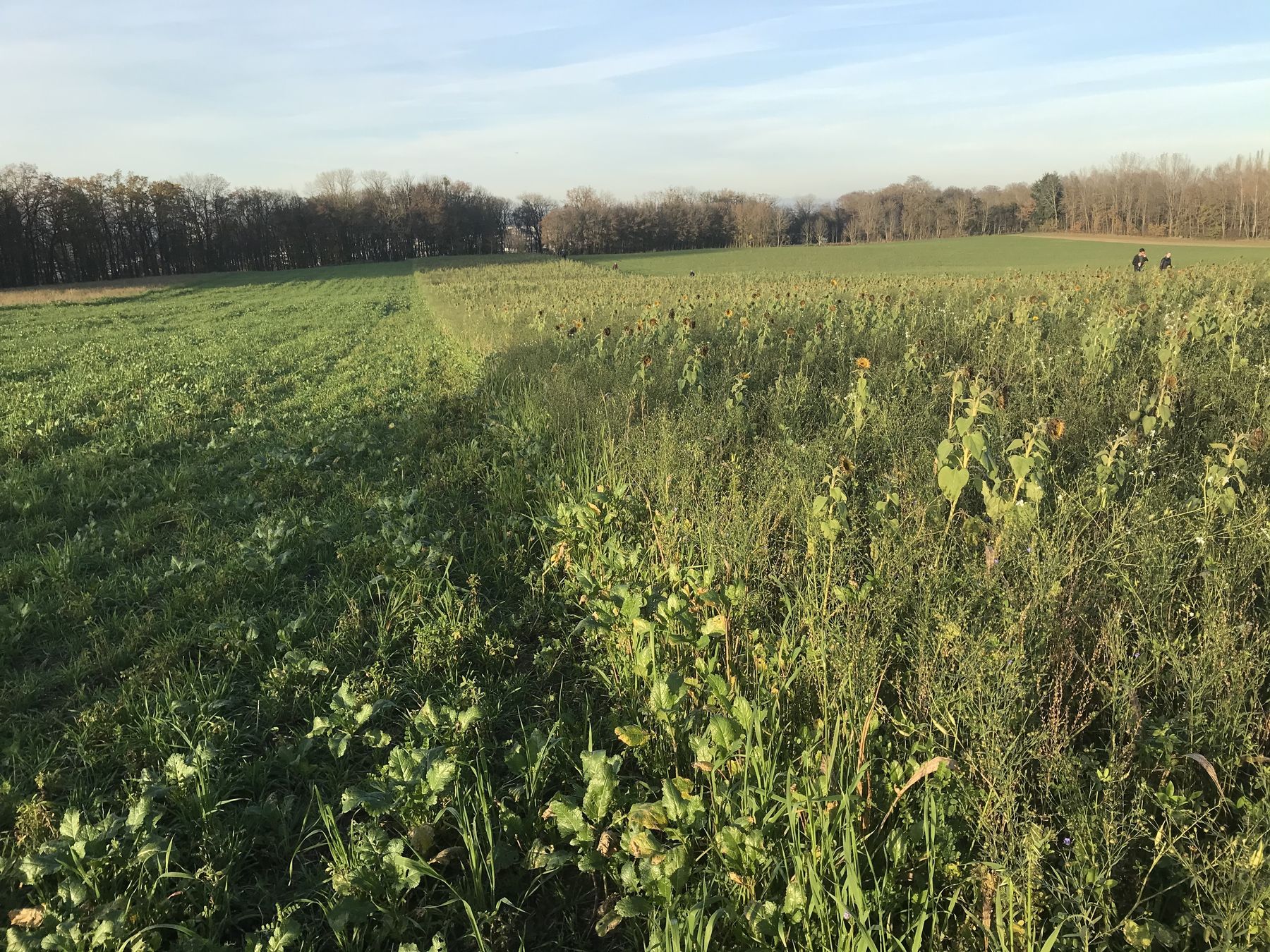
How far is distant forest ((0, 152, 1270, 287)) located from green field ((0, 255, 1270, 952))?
233ft

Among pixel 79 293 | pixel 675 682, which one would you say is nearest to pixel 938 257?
pixel 79 293

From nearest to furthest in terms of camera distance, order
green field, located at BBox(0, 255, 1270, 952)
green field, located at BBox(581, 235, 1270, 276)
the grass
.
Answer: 1. green field, located at BBox(0, 255, 1270, 952)
2. the grass
3. green field, located at BBox(581, 235, 1270, 276)

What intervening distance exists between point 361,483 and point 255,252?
8068 cm

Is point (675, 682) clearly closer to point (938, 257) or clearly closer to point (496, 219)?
point (938, 257)

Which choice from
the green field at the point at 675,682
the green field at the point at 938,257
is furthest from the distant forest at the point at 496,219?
the green field at the point at 675,682

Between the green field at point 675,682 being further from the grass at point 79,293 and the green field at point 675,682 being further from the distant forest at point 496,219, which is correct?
the distant forest at point 496,219

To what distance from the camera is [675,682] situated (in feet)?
7.54

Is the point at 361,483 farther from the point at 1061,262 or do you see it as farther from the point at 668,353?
the point at 1061,262

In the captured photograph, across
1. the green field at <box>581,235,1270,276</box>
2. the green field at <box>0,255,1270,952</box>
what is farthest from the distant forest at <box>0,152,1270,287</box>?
the green field at <box>0,255,1270,952</box>

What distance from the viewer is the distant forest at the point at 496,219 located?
2258 inches

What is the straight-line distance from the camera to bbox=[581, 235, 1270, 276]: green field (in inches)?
1517

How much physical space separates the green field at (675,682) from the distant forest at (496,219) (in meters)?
70.9

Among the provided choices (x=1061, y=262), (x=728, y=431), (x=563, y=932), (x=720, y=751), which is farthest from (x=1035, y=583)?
(x=1061, y=262)

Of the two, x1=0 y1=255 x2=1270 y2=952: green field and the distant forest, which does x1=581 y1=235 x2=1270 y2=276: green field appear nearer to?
the distant forest
